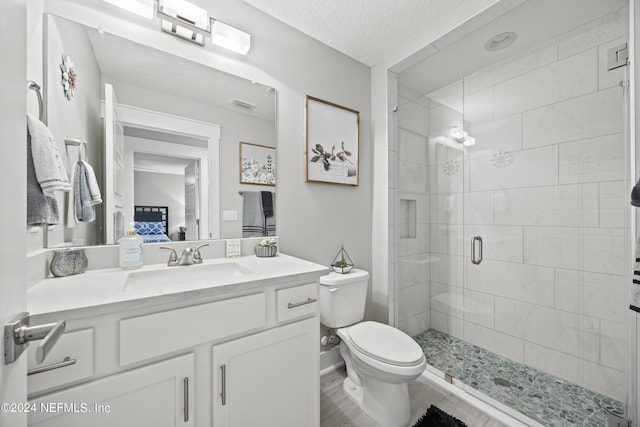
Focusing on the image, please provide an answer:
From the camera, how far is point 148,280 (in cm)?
116

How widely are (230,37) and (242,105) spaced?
358 mm

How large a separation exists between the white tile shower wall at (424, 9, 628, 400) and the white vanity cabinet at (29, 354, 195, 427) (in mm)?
2124

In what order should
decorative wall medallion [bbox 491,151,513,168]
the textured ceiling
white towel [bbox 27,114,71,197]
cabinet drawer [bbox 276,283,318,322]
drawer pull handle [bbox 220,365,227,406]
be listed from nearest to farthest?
white towel [bbox 27,114,71,197], drawer pull handle [bbox 220,365,227,406], cabinet drawer [bbox 276,283,318,322], the textured ceiling, decorative wall medallion [bbox 491,151,513,168]

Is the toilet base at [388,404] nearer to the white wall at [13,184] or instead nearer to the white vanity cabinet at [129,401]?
the white vanity cabinet at [129,401]

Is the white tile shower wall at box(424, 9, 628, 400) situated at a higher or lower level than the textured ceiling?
lower

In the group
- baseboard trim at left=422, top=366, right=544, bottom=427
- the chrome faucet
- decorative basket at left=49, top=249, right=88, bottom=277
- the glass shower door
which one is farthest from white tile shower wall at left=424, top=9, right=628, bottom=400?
decorative basket at left=49, top=249, right=88, bottom=277

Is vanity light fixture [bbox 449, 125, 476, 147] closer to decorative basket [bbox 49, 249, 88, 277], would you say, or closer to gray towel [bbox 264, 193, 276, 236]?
gray towel [bbox 264, 193, 276, 236]

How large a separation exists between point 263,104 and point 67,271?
1.28m

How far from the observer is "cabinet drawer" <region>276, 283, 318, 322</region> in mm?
1093

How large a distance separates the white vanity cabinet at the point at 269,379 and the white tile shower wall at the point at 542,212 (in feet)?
5.31

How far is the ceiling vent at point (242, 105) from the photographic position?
1.56m

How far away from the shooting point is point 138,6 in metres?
1.23

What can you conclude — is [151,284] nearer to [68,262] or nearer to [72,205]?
[68,262]

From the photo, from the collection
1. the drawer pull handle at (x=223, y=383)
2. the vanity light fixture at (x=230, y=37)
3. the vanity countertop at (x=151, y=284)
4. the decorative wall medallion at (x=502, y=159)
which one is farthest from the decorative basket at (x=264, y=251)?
the decorative wall medallion at (x=502, y=159)
